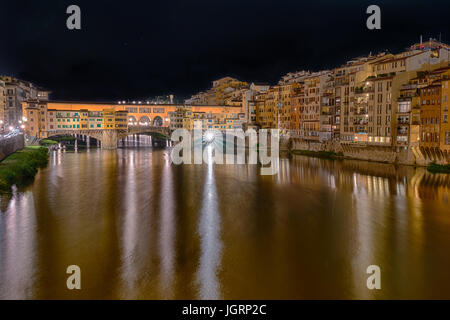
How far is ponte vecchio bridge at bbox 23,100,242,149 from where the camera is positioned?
4718 centimetres

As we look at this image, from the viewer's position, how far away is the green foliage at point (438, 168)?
891 inches

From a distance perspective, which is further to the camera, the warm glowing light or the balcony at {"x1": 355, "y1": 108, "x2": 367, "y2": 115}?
the warm glowing light

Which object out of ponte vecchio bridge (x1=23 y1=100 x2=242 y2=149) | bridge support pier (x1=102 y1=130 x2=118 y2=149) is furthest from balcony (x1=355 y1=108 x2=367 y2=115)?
bridge support pier (x1=102 y1=130 x2=118 y2=149)

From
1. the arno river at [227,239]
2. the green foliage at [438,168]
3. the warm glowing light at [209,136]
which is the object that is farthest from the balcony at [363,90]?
the warm glowing light at [209,136]

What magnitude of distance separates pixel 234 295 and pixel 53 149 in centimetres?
4223

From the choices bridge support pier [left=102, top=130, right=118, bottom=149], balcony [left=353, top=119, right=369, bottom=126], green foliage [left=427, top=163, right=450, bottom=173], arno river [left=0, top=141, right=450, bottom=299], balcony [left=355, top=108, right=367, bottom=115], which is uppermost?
balcony [left=355, top=108, right=367, bottom=115]

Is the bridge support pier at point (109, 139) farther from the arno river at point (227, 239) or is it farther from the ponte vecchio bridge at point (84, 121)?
the arno river at point (227, 239)

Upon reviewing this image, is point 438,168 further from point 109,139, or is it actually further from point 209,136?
point 209,136

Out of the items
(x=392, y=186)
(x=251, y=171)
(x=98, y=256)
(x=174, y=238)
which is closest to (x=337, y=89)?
(x=251, y=171)

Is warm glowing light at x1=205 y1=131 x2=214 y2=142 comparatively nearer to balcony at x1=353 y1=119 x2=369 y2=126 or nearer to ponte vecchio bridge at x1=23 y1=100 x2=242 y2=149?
ponte vecchio bridge at x1=23 y1=100 x2=242 y2=149

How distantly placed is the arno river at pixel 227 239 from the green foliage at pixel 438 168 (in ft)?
5.44

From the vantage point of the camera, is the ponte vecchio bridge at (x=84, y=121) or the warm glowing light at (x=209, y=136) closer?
the ponte vecchio bridge at (x=84, y=121)

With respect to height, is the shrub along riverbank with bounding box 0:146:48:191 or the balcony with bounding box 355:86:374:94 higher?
the balcony with bounding box 355:86:374:94

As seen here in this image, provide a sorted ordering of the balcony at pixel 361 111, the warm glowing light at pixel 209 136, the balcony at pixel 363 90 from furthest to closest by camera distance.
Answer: the warm glowing light at pixel 209 136 < the balcony at pixel 361 111 < the balcony at pixel 363 90
